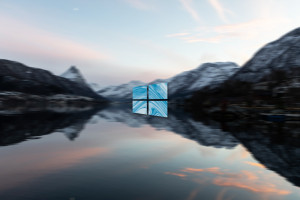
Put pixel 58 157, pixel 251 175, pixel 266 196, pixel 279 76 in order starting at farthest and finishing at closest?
pixel 279 76
pixel 58 157
pixel 251 175
pixel 266 196

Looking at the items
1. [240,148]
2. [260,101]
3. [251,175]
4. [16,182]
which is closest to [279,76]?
[260,101]

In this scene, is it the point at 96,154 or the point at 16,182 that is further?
the point at 96,154

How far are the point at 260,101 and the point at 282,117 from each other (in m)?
46.9

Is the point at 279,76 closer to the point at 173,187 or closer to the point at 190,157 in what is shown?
the point at 190,157

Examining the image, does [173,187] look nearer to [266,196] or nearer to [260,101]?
[266,196]

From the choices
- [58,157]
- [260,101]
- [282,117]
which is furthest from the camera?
[260,101]

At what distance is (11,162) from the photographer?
587 inches

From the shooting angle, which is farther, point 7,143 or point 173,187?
point 7,143

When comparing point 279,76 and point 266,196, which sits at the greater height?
point 279,76

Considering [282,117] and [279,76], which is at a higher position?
[279,76]

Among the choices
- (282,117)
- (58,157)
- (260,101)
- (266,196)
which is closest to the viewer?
(266,196)

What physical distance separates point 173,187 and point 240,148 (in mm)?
12270

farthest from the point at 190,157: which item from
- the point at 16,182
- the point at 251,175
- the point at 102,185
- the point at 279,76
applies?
the point at 279,76

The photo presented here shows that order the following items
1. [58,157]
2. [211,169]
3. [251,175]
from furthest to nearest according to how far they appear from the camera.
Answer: [58,157]
[211,169]
[251,175]
